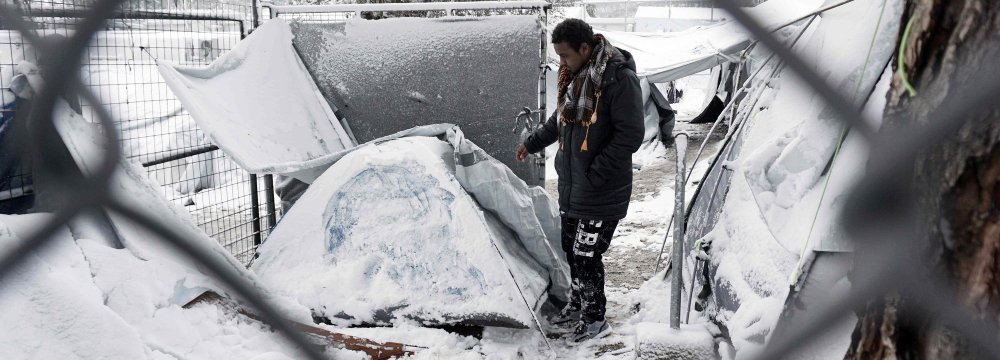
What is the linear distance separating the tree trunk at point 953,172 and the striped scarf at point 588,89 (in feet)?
7.80

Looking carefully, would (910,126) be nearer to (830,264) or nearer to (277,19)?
(830,264)

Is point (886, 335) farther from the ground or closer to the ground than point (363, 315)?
farther from the ground

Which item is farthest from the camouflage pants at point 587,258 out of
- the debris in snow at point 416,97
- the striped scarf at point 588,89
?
the debris in snow at point 416,97

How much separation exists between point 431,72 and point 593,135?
1.50m

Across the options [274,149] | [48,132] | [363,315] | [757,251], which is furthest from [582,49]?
[48,132]

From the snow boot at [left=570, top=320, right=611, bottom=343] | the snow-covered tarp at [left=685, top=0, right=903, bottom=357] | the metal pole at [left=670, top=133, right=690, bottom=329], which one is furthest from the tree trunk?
the snow boot at [left=570, top=320, right=611, bottom=343]

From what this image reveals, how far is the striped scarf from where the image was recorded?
114 inches

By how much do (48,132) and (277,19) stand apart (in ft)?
11.8

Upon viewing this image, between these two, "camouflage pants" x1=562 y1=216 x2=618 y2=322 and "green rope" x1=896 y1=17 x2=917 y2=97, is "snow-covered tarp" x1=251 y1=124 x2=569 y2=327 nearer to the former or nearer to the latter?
"camouflage pants" x1=562 y1=216 x2=618 y2=322

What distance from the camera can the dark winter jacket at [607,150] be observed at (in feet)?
9.44

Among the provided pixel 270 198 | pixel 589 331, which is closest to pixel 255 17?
pixel 270 198

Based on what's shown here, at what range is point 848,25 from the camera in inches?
74.7

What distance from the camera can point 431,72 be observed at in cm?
408

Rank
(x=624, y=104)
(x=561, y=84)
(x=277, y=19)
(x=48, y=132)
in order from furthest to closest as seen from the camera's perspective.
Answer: (x=277, y=19)
(x=561, y=84)
(x=624, y=104)
(x=48, y=132)
